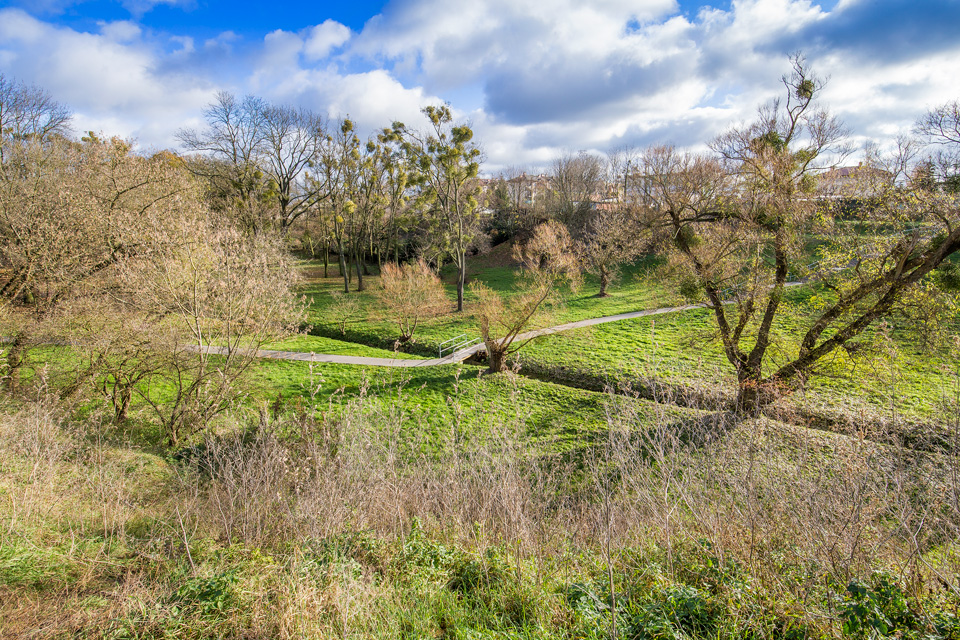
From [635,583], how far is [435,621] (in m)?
1.89

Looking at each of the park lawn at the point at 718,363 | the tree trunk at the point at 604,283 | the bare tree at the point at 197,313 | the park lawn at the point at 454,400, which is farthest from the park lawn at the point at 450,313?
the bare tree at the point at 197,313

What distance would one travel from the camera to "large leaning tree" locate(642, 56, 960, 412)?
8742 millimetres

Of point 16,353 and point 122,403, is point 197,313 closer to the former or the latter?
point 122,403

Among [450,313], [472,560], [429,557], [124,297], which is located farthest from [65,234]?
[450,313]

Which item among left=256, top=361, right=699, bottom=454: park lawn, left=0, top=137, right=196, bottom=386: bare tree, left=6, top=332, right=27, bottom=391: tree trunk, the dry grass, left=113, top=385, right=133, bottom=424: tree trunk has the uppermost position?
left=0, top=137, right=196, bottom=386: bare tree

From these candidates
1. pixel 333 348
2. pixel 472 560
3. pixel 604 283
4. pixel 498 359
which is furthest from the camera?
pixel 604 283

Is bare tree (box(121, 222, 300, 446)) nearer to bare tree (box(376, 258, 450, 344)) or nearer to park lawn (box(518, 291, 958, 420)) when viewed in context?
park lawn (box(518, 291, 958, 420))

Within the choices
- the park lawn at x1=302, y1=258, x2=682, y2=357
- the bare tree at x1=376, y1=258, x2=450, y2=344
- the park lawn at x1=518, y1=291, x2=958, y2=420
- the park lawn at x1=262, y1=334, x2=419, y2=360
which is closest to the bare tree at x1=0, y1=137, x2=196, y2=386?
the park lawn at x1=302, y1=258, x2=682, y2=357

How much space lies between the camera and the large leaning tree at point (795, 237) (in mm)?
8742

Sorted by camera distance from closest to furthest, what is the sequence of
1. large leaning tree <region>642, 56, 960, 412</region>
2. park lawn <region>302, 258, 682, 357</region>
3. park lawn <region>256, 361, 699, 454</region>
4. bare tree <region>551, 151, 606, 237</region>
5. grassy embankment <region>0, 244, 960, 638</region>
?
grassy embankment <region>0, 244, 960, 638</region> < large leaning tree <region>642, 56, 960, 412</region> < park lawn <region>256, 361, 699, 454</region> < park lawn <region>302, 258, 682, 357</region> < bare tree <region>551, 151, 606, 237</region>

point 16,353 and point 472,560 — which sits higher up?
point 16,353

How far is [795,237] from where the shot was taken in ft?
31.3

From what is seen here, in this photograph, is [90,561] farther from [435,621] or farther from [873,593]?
[873,593]

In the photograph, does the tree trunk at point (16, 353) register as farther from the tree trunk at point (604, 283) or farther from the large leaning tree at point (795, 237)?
the tree trunk at point (604, 283)
